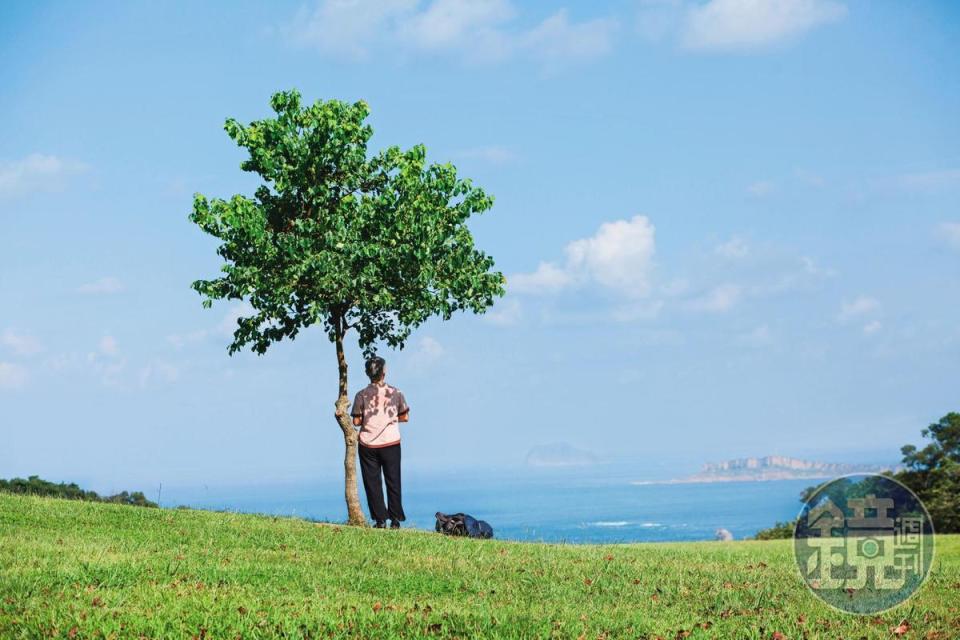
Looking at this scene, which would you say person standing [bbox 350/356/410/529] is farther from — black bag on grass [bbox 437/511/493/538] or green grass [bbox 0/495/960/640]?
green grass [bbox 0/495/960/640]

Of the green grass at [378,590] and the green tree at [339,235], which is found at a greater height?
the green tree at [339,235]

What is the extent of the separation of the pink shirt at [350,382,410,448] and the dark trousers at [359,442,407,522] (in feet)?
0.49

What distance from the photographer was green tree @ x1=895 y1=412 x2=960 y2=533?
37.7 m

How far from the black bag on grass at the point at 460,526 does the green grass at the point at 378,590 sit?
274 centimetres

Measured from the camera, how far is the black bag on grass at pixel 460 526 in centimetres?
1886

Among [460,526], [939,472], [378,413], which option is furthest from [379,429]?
[939,472]

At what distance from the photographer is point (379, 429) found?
19094 millimetres

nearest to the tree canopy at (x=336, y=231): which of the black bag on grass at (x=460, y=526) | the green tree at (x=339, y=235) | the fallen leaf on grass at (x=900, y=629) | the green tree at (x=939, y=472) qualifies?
the green tree at (x=339, y=235)

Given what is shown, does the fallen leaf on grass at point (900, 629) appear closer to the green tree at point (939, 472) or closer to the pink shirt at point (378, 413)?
the pink shirt at point (378, 413)

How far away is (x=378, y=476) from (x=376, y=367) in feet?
6.83

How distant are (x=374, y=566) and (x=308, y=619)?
3440mm

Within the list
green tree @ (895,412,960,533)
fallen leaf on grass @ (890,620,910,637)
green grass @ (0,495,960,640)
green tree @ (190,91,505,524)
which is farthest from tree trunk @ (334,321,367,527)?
green tree @ (895,412,960,533)

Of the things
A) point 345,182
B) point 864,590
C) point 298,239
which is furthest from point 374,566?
point 345,182

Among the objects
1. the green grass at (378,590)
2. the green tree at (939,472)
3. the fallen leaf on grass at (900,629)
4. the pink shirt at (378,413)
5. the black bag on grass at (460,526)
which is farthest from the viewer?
the green tree at (939,472)
